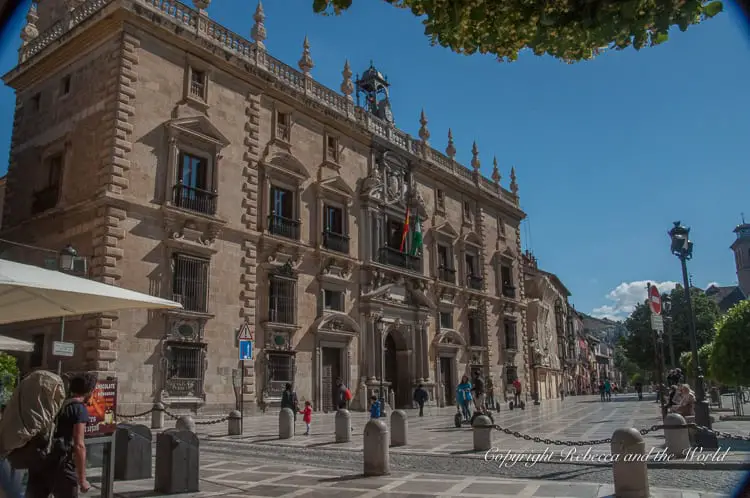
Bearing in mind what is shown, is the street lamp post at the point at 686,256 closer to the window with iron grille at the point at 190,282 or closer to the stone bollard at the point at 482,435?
the stone bollard at the point at 482,435

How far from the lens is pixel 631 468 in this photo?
282 inches

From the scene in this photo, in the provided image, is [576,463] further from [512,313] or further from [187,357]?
[512,313]

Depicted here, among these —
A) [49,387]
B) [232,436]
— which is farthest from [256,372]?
[49,387]

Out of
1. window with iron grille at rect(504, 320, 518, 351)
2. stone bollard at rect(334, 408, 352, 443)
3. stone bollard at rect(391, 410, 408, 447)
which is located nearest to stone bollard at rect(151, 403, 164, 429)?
stone bollard at rect(334, 408, 352, 443)

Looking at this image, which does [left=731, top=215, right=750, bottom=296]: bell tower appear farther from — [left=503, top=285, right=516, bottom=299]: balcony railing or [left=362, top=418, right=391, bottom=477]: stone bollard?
[left=362, top=418, right=391, bottom=477]: stone bollard

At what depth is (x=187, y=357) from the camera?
18.5 m

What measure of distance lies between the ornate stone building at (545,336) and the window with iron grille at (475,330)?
5.85 meters

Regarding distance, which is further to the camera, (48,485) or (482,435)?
(482,435)

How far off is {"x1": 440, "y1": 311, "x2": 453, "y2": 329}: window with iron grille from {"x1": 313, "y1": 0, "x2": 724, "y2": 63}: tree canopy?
2720 cm

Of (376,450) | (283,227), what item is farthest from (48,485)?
(283,227)

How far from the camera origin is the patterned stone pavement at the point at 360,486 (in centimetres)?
757

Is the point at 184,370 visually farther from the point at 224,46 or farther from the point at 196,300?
the point at 224,46

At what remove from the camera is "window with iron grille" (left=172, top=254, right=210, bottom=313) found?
61.4 feet

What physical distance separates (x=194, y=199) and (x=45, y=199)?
4.94 metres
